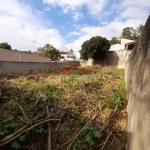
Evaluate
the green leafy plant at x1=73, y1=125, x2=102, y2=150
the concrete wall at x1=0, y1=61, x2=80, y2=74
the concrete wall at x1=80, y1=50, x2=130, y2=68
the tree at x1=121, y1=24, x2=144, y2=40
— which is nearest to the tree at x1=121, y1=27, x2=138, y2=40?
the tree at x1=121, y1=24, x2=144, y2=40

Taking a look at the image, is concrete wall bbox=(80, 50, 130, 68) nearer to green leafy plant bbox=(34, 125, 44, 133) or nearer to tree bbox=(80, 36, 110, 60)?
tree bbox=(80, 36, 110, 60)

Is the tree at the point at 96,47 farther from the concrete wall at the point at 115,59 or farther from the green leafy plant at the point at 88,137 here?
the green leafy plant at the point at 88,137

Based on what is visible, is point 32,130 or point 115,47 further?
point 115,47

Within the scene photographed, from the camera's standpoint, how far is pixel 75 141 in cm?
217

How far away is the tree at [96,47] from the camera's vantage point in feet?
56.7

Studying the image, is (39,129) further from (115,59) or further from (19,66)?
(115,59)

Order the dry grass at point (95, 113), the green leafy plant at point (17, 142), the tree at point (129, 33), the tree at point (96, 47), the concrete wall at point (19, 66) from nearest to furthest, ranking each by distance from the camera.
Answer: the green leafy plant at point (17, 142) → the dry grass at point (95, 113) → the concrete wall at point (19, 66) → the tree at point (96, 47) → the tree at point (129, 33)

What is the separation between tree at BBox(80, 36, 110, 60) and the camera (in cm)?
1729

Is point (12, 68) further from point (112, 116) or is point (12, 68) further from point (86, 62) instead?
point (86, 62)

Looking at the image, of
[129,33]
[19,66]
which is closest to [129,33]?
[129,33]

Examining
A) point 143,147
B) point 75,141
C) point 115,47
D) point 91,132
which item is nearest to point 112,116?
point 91,132

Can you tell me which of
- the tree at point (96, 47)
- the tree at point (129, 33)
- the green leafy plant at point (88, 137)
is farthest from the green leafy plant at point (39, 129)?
the tree at point (129, 33)

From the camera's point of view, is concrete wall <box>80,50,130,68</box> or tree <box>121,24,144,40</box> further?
tree <box>121,24,144,40</box>

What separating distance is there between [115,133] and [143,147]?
1.16m
